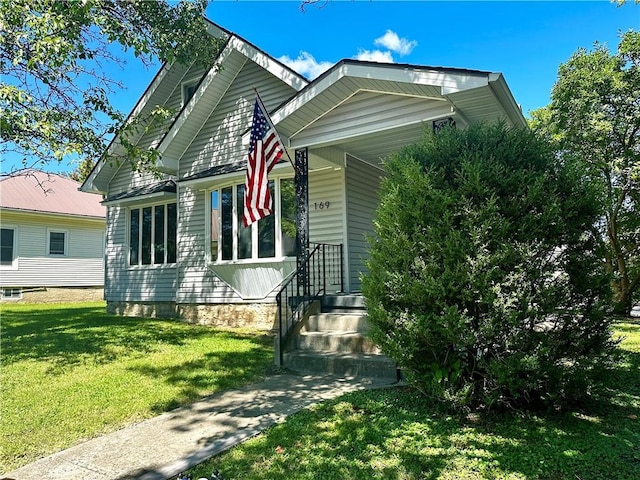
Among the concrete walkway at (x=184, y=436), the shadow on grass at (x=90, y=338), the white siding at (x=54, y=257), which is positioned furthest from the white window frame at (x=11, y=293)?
the concrete walkway at (x=184, y=436)

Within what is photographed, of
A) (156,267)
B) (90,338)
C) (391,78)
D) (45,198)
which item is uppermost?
(45,198)

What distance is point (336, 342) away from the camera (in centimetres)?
661

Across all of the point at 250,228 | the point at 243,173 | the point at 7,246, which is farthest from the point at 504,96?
the point at 7,246

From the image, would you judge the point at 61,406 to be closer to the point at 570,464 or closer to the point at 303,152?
the point at 570,464

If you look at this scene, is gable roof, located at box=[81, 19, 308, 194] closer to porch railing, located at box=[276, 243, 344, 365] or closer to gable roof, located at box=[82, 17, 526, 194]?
gable roof, located at box=[82, 17, 526, 194]

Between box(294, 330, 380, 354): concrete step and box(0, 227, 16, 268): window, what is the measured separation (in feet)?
59.2

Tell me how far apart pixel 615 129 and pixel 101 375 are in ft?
51.8

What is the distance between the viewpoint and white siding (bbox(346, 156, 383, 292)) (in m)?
9.64

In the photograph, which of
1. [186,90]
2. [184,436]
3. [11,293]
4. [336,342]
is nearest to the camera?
[184,436]

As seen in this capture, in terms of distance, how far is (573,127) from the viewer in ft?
47.4

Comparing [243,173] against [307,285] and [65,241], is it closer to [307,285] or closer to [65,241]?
[307,285]

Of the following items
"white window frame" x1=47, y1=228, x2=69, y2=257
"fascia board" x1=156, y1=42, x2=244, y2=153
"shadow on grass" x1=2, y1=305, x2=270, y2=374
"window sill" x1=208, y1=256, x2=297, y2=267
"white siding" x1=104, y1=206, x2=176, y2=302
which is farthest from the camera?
"white window frame" x1=47, y1=228, x2=69, y2=257

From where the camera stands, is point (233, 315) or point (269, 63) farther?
point (233, 315)

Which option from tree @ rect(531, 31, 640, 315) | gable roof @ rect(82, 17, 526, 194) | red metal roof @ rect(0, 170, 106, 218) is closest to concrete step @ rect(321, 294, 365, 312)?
gable roof @ rect(82, 17, 526, 194)
